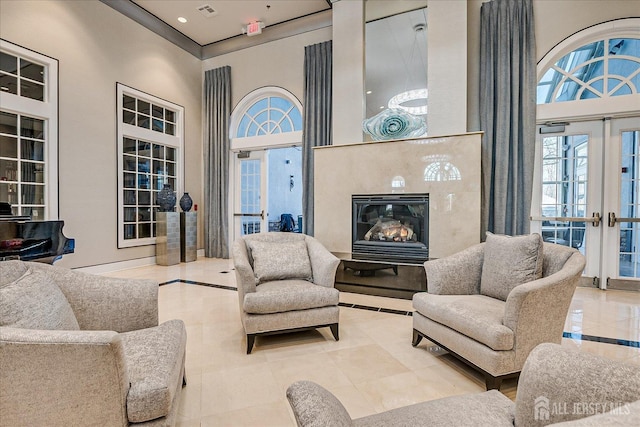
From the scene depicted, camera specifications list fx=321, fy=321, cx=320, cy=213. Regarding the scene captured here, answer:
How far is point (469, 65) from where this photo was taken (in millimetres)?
4375

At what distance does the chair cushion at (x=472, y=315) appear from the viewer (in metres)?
1.72

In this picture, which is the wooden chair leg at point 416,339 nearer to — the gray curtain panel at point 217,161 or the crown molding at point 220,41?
the gray curtain panel at point 217,161

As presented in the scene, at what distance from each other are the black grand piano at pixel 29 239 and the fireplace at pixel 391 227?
3.18m

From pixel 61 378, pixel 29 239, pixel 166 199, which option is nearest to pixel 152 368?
pixel 61 378

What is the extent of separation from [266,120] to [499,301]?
511cm

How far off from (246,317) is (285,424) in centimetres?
87

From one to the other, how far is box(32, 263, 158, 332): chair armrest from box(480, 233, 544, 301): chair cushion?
2.15 m

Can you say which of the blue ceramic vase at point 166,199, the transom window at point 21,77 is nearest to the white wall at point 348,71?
the blue ceramic vase at point 166,199

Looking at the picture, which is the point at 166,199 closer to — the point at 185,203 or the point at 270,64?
the point at 185,203

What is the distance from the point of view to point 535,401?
0.86m

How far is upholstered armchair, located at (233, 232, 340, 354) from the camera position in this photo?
2.27m

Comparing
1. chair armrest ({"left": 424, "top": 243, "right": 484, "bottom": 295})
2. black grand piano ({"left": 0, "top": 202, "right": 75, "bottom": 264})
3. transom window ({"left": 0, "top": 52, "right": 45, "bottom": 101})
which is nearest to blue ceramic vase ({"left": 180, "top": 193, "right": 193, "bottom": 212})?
transom window ({"left": 0, "top": 52, "right": 45, "bottom": 101})

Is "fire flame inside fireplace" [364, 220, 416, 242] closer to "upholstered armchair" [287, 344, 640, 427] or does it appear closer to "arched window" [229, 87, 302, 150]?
"arched window" [229, 87, 302, 150]

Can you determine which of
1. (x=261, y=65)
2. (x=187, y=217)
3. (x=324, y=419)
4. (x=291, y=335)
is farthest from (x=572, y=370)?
(x=261, y=65)
